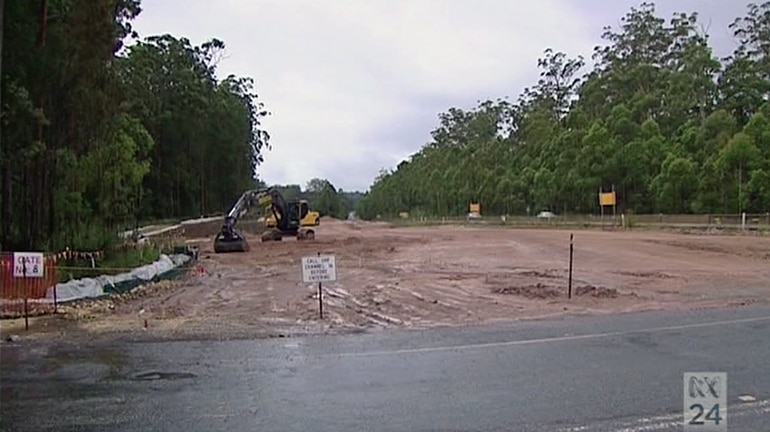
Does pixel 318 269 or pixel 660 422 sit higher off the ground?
pixel 318 269

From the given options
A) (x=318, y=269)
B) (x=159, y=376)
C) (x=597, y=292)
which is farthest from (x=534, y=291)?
(x=159, y=376)

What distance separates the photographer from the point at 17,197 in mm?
27219

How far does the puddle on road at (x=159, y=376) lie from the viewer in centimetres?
996

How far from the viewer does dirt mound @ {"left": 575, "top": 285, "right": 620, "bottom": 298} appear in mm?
20594

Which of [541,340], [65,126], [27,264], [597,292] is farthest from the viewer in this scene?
[65,126]

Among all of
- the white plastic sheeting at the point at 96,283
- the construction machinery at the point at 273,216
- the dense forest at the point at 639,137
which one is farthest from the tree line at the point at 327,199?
the white plastic sheeting at the point at 96,283

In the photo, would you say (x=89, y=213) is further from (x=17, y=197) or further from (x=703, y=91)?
(x=703, y=91)

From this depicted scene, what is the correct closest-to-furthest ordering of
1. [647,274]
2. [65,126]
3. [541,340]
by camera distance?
[541,340], [65,126], [647,274]

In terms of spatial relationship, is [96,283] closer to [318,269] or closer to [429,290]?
[318,269]

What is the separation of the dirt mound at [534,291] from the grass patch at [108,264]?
10.7 m

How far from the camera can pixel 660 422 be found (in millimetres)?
7477

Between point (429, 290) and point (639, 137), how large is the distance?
191 feet

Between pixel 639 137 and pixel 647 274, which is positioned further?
pixel 639 137

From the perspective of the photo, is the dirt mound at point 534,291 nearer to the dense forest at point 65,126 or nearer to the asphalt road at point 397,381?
the asphalt road at point 397,381
